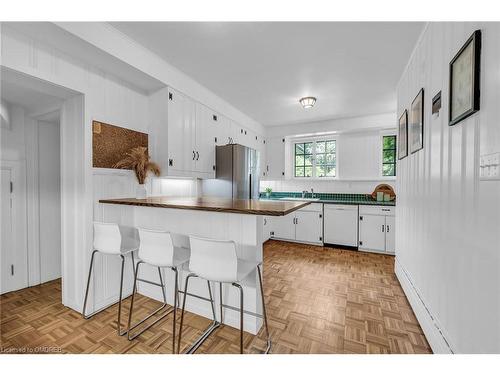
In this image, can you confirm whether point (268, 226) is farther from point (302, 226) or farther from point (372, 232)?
point (372, 232)

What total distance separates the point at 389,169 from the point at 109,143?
478cm

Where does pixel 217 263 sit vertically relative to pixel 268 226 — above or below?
above

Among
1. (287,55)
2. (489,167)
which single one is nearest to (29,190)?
(287,55)

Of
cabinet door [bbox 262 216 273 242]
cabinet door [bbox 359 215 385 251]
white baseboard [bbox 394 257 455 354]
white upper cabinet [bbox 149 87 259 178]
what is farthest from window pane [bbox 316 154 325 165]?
white baseboard [bbox 394 257 455 354]

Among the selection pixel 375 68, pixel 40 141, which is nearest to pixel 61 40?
pixel 40 141

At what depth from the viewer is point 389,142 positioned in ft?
14.3

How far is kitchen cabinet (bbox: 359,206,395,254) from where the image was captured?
150 inches

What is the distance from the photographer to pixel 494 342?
973 millimetres

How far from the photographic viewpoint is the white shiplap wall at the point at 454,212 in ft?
3.26

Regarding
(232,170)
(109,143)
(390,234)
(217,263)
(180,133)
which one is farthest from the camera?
(390,234)

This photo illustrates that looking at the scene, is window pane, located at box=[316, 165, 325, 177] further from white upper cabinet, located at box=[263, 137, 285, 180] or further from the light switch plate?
the light switch plate

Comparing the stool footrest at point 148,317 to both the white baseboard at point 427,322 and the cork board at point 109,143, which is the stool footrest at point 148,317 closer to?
the cork board at point 109,143

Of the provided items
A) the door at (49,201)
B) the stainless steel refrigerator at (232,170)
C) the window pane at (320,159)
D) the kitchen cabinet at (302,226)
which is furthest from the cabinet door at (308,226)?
the door at (49,201)

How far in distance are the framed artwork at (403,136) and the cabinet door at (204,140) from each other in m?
2.51
